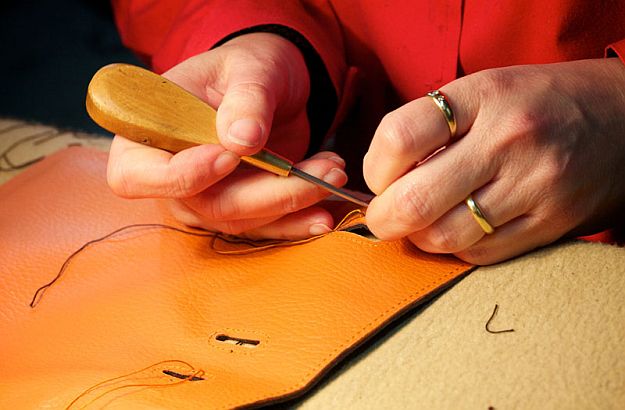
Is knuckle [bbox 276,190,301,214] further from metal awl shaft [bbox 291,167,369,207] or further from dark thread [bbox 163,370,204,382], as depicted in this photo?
dark thread [bbox 163,370,204,382]

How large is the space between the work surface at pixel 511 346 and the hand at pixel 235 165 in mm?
139

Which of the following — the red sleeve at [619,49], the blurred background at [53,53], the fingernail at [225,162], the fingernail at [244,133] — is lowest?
the blurred background at [53,53]

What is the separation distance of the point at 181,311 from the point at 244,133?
178 mm

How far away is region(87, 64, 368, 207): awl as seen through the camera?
2.11 ft

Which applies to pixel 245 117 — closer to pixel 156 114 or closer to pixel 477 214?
pixel 156 114

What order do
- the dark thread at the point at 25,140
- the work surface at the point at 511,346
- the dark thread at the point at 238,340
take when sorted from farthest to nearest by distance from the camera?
the dark thread at the point at 25,140 < the dark thread at the point at 238,340 < the work surface at the point at 511,346

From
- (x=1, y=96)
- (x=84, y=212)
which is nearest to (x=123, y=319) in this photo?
(x=84, y=212)

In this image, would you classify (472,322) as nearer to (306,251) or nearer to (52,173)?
(306,251)

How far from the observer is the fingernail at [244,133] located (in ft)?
2.05

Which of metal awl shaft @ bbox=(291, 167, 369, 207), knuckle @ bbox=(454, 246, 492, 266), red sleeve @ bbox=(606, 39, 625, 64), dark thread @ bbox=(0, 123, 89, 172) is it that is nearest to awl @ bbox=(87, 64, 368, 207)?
metal awl shaft @ bbox=(291, 167, 369, 207)

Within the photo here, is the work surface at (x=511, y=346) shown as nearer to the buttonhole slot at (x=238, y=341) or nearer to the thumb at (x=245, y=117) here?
the buttonhole slot at (x=238, y=341)

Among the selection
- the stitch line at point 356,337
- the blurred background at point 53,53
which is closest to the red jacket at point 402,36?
the stitch line at point 356,337

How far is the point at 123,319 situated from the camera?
2.17 ft

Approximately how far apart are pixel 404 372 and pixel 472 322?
0.23 ft
